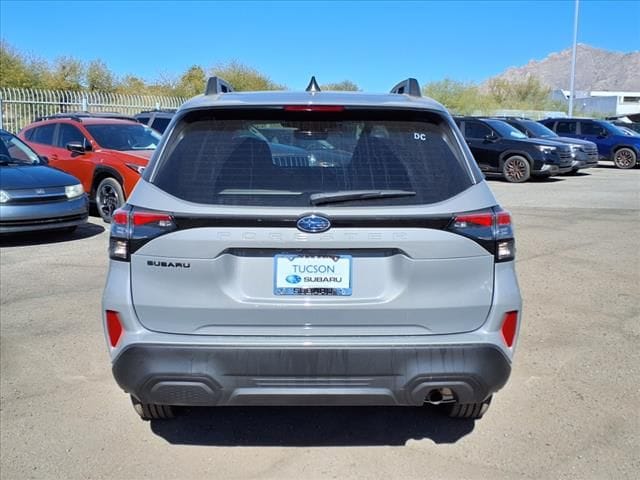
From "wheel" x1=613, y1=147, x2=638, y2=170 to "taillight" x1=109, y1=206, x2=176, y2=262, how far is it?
24.6 m

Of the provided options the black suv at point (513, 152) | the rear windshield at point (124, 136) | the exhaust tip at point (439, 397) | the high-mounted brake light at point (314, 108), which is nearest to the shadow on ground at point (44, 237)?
the rear windshield at point (124, 136)

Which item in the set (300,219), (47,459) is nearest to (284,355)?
(300,219)

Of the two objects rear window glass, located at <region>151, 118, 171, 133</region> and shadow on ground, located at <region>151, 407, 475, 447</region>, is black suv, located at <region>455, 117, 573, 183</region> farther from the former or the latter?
shadow on ground, located at <region>151, 407, 475, 447</region>

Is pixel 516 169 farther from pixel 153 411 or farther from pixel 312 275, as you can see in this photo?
pixel 312 275

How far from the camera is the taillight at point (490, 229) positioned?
115 inches

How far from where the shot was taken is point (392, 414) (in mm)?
3953

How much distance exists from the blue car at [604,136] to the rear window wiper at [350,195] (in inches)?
917

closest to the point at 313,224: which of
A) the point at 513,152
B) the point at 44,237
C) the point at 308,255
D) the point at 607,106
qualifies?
the point at 308,255

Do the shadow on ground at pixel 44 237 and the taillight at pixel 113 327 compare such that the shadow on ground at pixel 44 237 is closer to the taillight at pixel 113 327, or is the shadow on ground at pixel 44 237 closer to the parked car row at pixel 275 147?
the parked car row at pixel 275 147

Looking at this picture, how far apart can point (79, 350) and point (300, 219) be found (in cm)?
286

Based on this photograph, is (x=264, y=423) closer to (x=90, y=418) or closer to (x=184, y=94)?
(x=90, y=418)

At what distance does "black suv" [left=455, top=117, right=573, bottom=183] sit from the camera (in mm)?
18438

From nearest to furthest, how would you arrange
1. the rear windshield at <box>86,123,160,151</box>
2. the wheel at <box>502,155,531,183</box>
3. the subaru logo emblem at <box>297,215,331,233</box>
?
the subaru logo emblem at <box>297,215,331,233</box>, the rear windshield at <box>86,123,160,151</box>, the wheel at <box>502,155,531,183</box>

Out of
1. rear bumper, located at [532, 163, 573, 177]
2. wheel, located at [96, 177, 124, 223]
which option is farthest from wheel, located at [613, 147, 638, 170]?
wheel, located at [96, 177, 124, 223]
